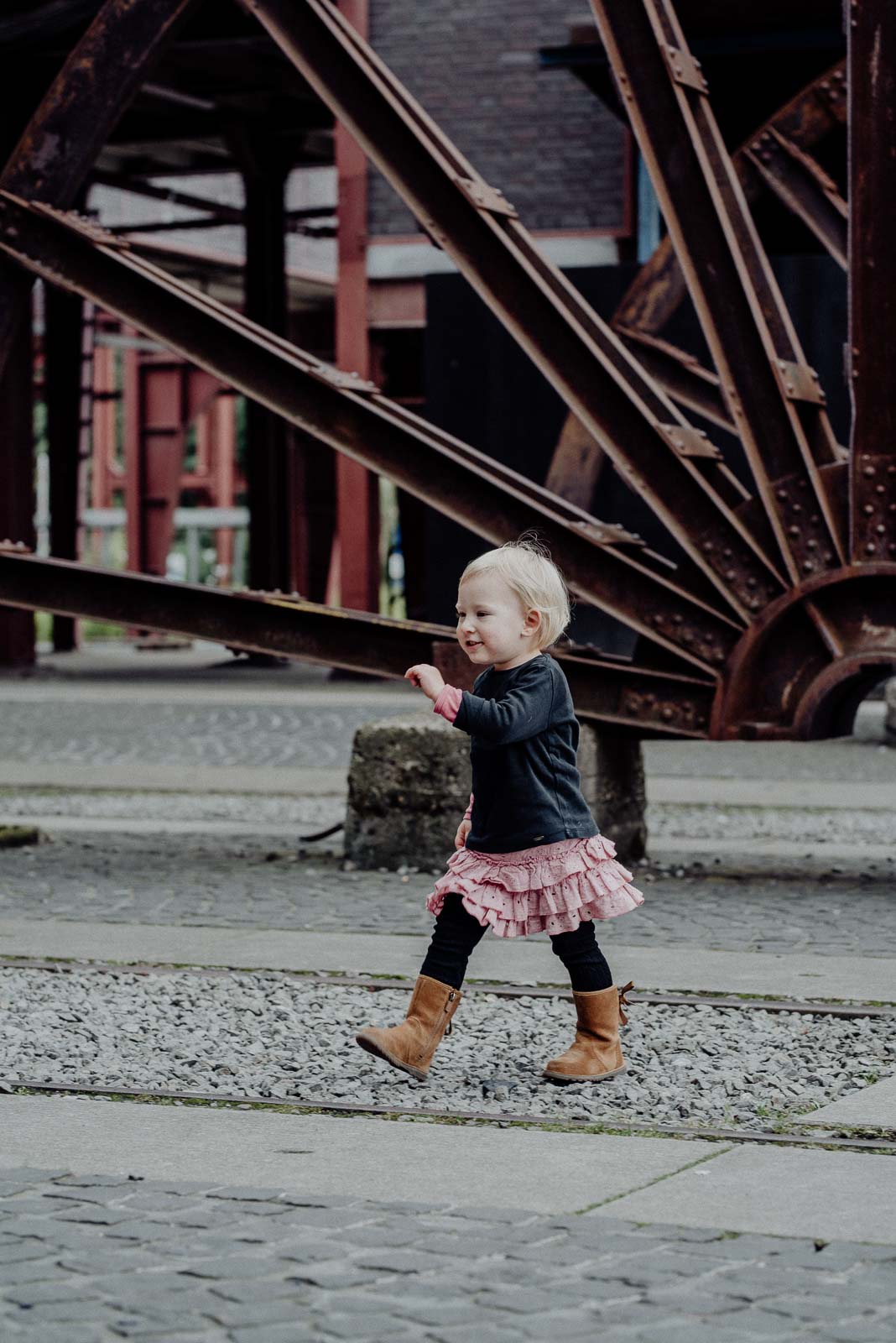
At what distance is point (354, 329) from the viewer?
20906 millimetres

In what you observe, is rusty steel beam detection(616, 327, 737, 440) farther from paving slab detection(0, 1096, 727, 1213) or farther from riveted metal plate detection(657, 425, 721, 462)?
paving slab detection(0, 1096, 727, 1213)

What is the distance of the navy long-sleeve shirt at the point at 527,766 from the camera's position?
528 cm

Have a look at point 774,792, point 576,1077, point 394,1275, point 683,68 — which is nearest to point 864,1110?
point 576,1077

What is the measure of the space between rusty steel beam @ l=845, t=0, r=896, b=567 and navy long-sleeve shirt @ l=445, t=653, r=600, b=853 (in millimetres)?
3436

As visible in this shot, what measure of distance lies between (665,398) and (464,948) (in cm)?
414

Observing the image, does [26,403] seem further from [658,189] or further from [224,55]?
[658,189]

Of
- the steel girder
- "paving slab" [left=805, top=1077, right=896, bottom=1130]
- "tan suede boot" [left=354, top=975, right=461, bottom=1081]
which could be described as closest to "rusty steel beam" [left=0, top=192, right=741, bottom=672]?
the steel girder

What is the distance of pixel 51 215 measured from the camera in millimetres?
9320

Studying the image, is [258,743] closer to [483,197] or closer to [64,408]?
[483,197]

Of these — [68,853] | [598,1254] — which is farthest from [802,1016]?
[68,853]

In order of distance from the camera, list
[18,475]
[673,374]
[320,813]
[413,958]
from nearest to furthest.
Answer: [413,958] → [320,813] → [673,374] → [18,475]

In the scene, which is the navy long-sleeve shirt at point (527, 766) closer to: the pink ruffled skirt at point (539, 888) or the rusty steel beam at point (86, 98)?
the pink ruffled skirt at point (539, 888)

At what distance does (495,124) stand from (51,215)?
11.8 metres

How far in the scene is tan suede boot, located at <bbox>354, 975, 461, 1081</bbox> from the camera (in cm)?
531
